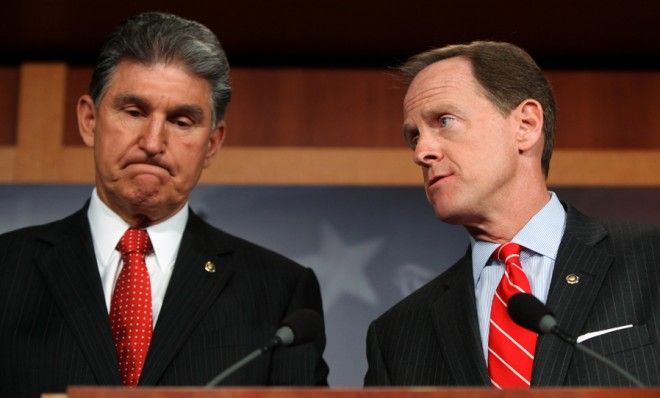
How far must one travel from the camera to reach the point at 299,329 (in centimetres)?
189

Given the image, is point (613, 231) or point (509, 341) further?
point (613, 231)

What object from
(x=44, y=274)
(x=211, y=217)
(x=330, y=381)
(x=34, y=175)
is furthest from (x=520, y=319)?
(x=34, y=175)

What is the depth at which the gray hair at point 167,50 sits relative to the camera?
98.5 inches

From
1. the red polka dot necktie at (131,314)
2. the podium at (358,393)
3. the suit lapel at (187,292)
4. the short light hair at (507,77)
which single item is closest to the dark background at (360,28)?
the short light hair at (507,77)

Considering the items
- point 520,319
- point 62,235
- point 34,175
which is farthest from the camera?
point 34,175

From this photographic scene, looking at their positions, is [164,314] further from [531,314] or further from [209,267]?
[531,314]

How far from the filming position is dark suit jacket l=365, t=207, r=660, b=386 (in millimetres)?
A: 2113

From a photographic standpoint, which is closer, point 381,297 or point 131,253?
point 131,253

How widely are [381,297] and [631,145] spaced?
89 cm

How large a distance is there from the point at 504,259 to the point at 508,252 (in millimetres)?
16

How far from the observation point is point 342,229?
324 centimetres

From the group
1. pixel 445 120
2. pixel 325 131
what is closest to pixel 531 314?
pixel 445 120

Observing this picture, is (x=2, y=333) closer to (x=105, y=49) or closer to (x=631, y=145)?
(x=105, y=49)

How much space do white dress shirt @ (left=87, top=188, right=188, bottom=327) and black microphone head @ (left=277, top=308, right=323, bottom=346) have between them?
1.67 feet
